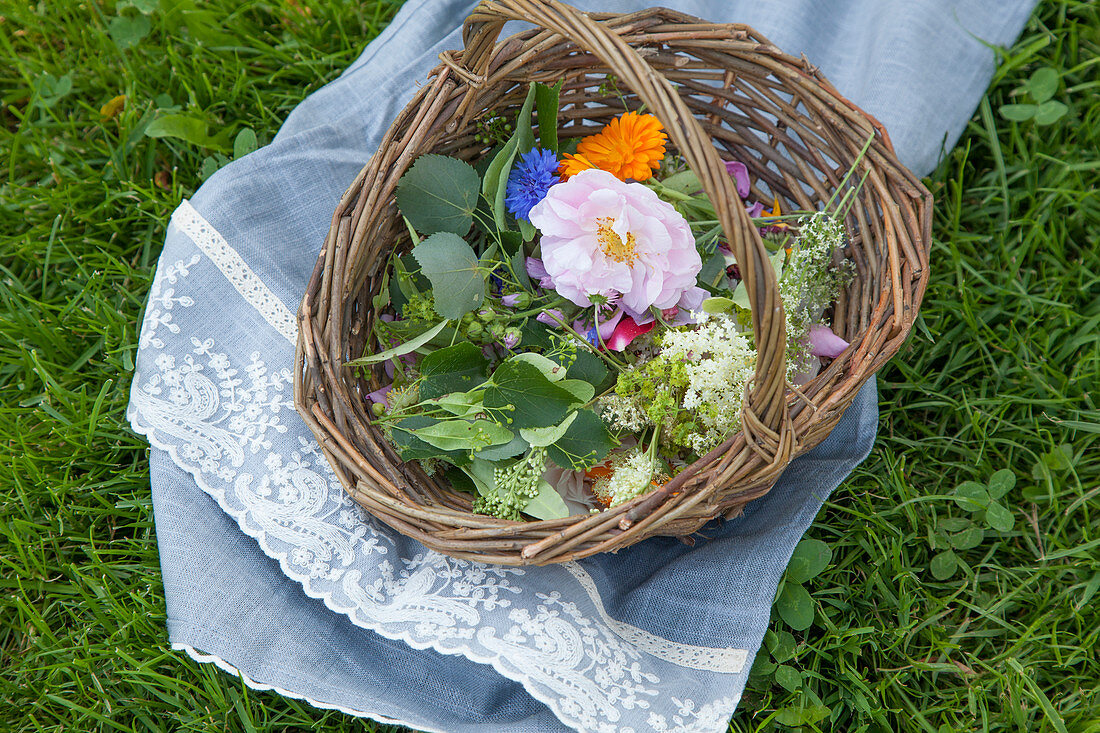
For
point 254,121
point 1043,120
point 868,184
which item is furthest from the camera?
point 254,121

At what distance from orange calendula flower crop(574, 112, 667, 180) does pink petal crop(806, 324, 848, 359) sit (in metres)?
0.33

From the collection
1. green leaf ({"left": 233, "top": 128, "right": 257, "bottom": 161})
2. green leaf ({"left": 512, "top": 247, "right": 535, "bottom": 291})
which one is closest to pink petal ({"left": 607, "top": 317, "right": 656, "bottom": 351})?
green leaf ({"left": 512, "top": 247, "right": 535, "bottom": 291})

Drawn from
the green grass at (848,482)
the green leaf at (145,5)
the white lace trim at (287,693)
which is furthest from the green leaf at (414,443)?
the green leaf at (145,5)

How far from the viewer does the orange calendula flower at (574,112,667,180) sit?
3.76 feet

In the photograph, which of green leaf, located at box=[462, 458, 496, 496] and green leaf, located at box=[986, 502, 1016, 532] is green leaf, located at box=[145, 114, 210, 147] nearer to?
green leaf, located at box=[462, 458, 496, 496]

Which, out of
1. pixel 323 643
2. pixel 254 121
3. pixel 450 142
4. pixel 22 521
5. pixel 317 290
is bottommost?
pixel 22 521

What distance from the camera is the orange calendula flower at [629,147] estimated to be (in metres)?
1.15

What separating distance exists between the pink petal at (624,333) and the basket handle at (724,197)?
0.80 feet

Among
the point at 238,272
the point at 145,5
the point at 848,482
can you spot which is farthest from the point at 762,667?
the point at 145,5

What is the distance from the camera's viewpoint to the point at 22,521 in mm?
1364

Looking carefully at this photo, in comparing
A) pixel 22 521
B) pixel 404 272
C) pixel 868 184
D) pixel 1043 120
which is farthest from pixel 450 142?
pixel 1043 120

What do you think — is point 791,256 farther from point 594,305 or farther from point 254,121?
point 254,121

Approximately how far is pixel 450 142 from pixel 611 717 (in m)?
0.85

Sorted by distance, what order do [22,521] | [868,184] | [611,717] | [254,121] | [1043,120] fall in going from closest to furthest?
[611,717] < [868,184] < [22,521] < [1043,120] < [254,121]
